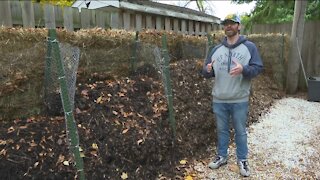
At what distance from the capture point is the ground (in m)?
2.74

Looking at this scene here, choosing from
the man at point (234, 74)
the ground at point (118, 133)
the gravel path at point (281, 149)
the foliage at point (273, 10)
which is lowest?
the gravel path at point (281, 149)

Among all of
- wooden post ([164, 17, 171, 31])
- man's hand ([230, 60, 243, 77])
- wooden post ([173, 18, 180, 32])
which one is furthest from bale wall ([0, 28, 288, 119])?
man's hand ([230, 60, 243, 77])

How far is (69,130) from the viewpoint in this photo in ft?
8.44

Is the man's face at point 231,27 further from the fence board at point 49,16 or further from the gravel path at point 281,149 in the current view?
the fence board at point 49,16

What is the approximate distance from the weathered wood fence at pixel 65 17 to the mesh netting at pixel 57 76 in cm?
56

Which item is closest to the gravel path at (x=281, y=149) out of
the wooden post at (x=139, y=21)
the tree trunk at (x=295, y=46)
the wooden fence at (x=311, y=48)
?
the tree trunk at (x=295, y=46)

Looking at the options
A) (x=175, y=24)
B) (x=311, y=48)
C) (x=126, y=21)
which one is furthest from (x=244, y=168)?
(x=311, y=48)

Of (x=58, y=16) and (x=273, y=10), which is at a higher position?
(x=273, y=10)

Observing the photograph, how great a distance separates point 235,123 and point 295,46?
16.3 feet

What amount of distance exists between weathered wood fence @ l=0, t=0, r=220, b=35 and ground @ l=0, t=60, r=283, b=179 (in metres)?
0.74

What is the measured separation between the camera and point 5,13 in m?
3.07

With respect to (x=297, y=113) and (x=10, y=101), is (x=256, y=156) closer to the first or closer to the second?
(x=297, y=113)

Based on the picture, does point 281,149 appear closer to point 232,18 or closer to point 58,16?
point 232,18

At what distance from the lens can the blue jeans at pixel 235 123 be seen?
3.19m
